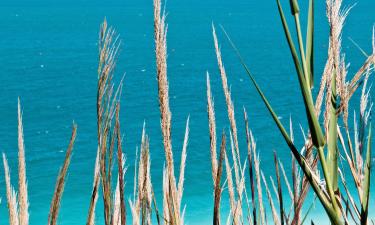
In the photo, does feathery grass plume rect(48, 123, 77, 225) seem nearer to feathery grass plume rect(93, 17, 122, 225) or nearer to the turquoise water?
feathery grass plume rect(93, 17, 122, 225)

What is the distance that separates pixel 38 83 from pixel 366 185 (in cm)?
993

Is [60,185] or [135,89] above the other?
[135,89]

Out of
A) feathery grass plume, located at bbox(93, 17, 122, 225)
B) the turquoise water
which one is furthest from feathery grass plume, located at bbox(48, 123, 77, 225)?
the turquoise water

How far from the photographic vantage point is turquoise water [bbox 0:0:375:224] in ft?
A: 22.1

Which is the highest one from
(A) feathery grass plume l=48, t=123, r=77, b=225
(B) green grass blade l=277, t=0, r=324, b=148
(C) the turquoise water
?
(C) the turquoise water

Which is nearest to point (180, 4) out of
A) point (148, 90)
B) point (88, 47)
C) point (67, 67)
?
point (88, 47)

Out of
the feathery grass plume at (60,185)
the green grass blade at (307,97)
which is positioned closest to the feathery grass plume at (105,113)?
the feathery grass plume at (60,185)

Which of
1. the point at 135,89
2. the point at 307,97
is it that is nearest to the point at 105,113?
the point at 307,97

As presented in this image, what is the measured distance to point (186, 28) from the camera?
52.5 ft

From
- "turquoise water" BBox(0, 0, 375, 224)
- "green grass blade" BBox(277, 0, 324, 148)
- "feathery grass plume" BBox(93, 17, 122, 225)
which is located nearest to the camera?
"green grass blade" BBox(277, 0, 324, 148)

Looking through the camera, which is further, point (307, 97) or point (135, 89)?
point (135, 89)

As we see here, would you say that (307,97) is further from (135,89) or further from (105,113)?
(135,89)

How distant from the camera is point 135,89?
9727mm

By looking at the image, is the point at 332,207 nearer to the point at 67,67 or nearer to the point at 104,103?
the point at 104,103
